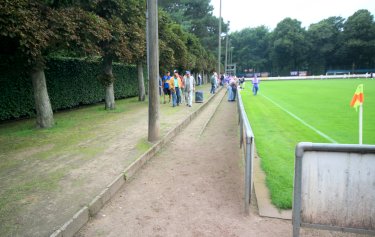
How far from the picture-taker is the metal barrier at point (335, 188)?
3164 mm

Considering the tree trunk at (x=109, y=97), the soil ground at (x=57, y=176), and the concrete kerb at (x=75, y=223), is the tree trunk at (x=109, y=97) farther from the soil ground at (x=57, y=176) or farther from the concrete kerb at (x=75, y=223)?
the concrete kerb at (x=75, y=223)

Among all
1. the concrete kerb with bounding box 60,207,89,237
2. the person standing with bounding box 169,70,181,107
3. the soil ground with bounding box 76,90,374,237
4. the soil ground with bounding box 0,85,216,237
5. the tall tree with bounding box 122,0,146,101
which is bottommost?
the soil ground with bounding box 76,90,374,237

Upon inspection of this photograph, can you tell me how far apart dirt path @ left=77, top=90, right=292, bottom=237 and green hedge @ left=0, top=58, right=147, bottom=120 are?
732 cm

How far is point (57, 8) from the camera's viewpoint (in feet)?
31.5

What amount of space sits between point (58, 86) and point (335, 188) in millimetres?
14703

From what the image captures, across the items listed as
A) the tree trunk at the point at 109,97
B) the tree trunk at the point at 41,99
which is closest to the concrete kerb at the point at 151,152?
the tree trunk at the point at 41,99

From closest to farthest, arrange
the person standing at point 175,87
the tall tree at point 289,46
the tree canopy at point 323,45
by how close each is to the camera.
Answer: the person standing at point 175,87, the tree canopy at point 323,45, the tall tree at point 289,46

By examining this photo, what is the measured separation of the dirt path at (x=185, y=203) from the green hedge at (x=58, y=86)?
7325 mm

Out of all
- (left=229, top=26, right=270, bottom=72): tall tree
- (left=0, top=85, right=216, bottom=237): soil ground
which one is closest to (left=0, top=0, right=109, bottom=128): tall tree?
(left=0, top=85, right=216, bottom=237): soil ground

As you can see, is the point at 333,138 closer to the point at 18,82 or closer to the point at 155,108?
the point at 155,108

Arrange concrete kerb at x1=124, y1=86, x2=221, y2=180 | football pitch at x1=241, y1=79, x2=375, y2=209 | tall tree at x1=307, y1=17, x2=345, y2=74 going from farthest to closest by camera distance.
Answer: tall tree at x1=307, y1=17, x2=345, y2=74, concrete kerb at x1=124, y1=86, x2=221, y2=180, football pitch at x1=241, y1=79, x2=375, y2=209

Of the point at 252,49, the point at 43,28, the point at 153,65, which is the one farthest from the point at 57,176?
the point at 252,49

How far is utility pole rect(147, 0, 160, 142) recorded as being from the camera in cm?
768

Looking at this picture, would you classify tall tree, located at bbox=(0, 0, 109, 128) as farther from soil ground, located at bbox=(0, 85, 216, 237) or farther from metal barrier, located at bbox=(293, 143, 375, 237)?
metal barrier, located at bbox=(293, 143, 375, 237)
